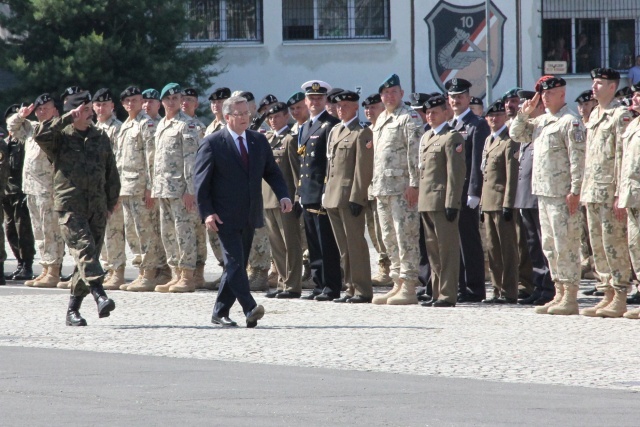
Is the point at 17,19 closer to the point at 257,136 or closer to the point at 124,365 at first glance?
the point at 257,136

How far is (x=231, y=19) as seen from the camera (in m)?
34.9

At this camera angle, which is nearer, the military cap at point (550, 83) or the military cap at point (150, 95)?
the military cap at point (550, 83)

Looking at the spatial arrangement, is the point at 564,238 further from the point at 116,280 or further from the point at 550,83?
the point at 116,280

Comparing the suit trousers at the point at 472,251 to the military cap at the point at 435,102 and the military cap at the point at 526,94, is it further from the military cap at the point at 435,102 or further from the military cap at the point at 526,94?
the military cap at the point at 526,94

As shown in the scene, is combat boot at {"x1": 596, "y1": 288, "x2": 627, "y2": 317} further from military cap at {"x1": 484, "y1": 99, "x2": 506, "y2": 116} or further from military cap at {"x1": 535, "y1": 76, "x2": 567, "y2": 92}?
military cap at {"x1": 484, "y1": 99, "x2": 506, "y2": 116}

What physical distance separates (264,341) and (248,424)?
3619 millimetres

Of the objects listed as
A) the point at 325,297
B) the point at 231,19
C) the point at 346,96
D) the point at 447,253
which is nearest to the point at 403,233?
the point at 447,253

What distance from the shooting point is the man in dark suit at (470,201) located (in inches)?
567

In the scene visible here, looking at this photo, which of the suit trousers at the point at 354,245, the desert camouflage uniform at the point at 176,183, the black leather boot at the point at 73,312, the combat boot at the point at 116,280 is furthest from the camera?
the combat boot at the point at 116,280

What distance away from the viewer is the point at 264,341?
11.1 meters

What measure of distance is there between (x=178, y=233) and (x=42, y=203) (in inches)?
82.7

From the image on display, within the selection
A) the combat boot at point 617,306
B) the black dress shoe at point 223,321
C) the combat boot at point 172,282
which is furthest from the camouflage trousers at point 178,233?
the combat boot at point 617,306

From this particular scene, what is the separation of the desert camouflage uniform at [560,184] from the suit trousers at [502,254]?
1.28m

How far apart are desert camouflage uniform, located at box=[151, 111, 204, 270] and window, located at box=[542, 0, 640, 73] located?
67.2ft
